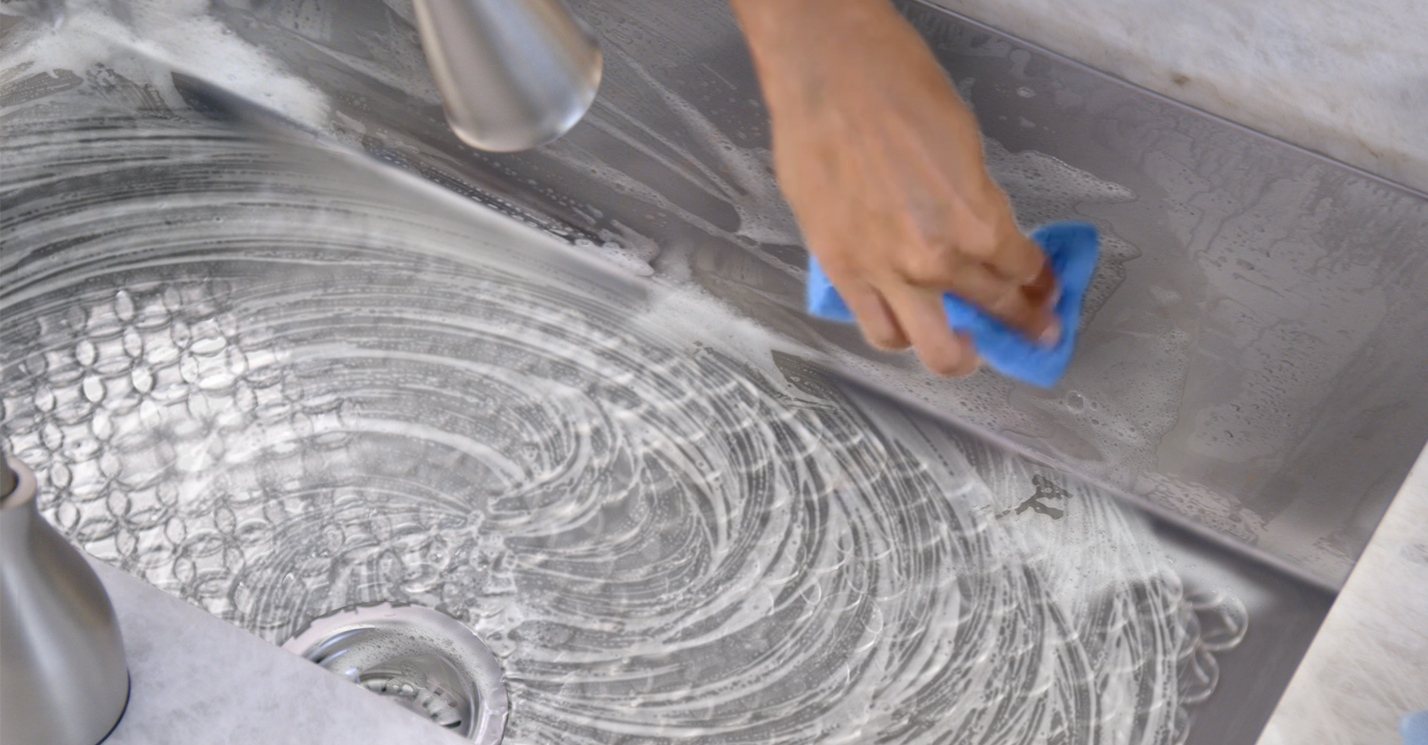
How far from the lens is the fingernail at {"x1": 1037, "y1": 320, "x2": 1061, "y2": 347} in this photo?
53 cm

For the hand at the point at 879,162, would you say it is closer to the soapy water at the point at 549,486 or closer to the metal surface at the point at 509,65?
the metal surface at the point at 509,65

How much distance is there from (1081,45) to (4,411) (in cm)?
65

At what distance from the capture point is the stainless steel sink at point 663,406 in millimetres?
550

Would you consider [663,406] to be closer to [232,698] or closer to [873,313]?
[873,313]

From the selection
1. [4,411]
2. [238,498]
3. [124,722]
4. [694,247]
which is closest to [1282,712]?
[124,722]


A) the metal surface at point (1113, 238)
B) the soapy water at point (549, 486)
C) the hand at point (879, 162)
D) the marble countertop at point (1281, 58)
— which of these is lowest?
the soapy water at point (549, 486)

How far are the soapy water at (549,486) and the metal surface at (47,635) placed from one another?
36 centimetres

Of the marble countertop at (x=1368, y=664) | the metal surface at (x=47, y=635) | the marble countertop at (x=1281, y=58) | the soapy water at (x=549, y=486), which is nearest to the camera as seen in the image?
the metal surface at (x=47, y=635)

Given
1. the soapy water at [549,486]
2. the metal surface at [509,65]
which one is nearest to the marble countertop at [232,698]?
the metal surface at [509,65]

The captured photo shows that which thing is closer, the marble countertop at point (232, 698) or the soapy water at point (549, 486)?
the marble countertop at point (232, 698)

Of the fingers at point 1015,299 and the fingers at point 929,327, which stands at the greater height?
the fingers at point 1015,299

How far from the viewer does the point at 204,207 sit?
79 cm

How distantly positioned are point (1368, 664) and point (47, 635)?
0.39 m

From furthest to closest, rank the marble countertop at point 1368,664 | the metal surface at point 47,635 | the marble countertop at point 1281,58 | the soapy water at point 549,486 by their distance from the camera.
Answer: the soapy water at point 549,486 → the marble countertop at point 1281,58 → the marble countertop at point 1368,664 → the metal surface at point 47,635
